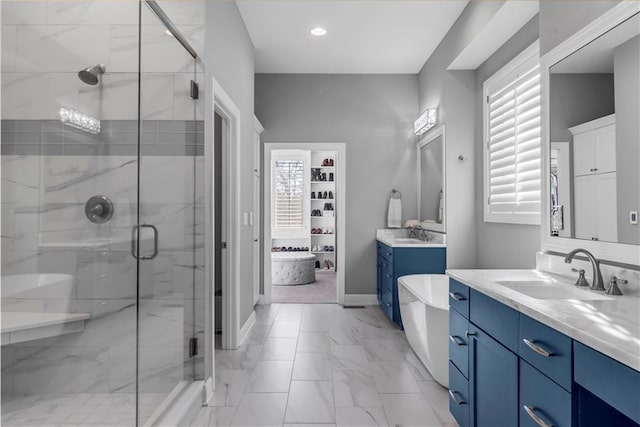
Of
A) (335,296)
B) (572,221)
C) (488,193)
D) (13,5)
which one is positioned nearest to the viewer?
(13,5)

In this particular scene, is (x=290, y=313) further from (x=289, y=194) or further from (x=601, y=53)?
(x=601, y=53)

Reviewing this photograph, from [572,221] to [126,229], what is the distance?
2350mm

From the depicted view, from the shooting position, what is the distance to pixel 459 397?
77.0 inches

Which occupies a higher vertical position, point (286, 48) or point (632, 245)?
point (286, 48)

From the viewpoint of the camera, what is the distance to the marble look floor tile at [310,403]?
2129 mm

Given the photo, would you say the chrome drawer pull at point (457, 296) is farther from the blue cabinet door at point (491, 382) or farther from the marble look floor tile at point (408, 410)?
the marble look floor tile at point (408, 410)

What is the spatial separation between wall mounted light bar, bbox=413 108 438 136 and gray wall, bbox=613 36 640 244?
2454 millimetres

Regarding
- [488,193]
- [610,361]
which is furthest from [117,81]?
[488,193]

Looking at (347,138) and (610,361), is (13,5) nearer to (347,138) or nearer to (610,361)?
(610,361)

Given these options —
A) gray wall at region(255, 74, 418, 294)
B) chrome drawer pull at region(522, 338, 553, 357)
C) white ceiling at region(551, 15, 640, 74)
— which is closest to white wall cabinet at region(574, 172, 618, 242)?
white ceiling at region(551, 15, 640, 74)

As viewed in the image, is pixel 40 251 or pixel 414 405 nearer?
pixel 40 251

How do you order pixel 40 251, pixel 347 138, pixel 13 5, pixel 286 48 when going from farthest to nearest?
pixel 347 138
pixel 286 48
pixel 40 251
pixel 13 5

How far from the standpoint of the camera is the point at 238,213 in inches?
127

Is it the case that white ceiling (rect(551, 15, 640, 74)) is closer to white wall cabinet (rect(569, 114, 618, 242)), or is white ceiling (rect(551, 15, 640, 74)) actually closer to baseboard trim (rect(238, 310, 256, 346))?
white wall cabinet (rect(569, 114, 618, 242))
